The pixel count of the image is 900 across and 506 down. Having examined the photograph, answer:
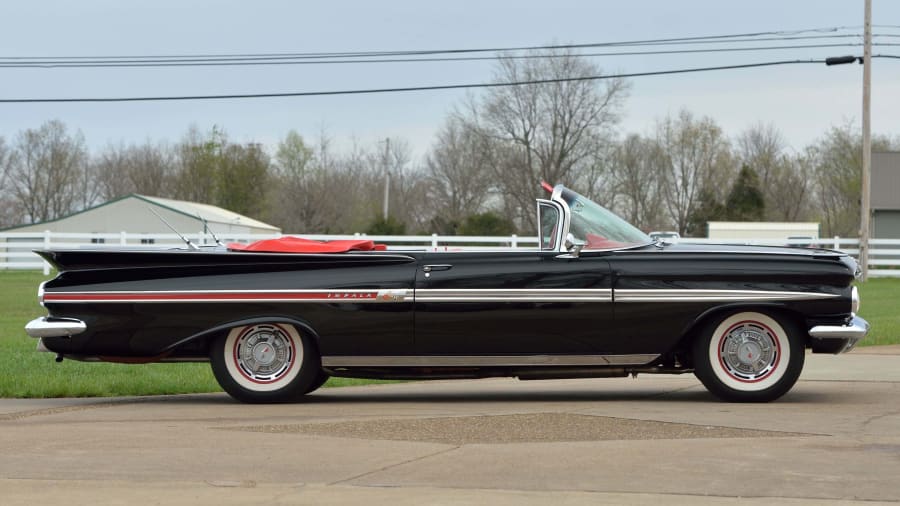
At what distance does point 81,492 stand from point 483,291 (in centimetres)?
403

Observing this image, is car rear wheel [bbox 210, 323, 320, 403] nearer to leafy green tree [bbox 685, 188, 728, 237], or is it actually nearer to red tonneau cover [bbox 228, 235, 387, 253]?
red tonneau cover [bbox 228, 235, 387, 253]

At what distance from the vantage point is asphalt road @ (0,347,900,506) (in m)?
6.01

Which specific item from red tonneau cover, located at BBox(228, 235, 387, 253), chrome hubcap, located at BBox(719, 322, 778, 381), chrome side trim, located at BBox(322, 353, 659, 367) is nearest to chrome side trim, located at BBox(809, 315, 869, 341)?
chrome hubcap, located at BBox(719, 322, 778, 381)

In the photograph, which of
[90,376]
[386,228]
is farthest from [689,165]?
[90,376]

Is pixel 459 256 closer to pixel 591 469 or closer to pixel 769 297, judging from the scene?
pixel 769 297

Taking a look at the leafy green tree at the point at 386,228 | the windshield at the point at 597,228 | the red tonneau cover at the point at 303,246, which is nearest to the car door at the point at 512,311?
the windshield at the point at 597,228

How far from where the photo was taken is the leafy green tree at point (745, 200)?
256 feet

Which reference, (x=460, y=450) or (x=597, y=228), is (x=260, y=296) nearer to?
(x=597, y=228)

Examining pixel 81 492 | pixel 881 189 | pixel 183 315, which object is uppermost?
pixel 881 189

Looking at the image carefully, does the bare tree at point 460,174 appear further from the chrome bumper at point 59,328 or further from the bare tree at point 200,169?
the chrome bumper at point 59,328

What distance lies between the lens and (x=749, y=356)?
954 centimetres

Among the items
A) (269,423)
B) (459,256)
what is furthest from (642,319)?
(269,423)

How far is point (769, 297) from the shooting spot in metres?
9.35

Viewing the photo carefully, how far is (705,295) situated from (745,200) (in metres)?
70.6
